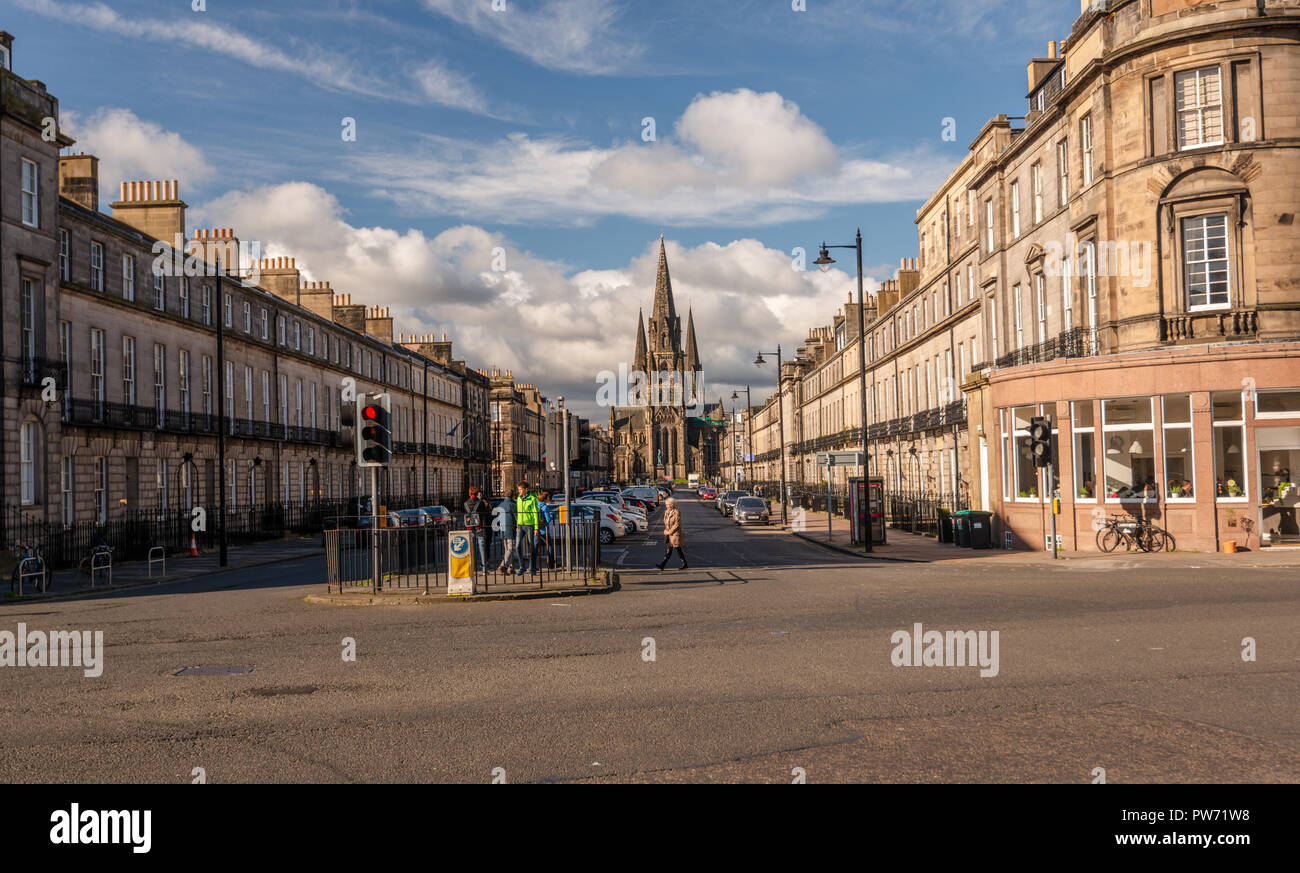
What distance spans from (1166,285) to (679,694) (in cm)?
2040

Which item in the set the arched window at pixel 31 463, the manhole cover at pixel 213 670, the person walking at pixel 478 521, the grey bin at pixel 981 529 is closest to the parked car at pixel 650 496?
the person walking at pixel 478 521

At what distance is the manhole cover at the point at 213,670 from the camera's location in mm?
10016

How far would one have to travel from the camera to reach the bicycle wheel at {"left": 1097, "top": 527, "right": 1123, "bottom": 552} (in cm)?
2394

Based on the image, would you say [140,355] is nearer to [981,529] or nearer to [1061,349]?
[981,529]

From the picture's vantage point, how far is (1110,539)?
24.1 metres

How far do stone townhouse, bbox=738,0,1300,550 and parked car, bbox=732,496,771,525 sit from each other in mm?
18773

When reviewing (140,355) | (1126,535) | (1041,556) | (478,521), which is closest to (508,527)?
(478,521)

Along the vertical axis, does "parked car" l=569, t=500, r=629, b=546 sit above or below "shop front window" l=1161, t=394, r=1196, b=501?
below

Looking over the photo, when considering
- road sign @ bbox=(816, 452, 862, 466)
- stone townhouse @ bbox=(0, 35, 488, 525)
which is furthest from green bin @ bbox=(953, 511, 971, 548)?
stone townhouse @ bbox=(0, 35, 488, 525)

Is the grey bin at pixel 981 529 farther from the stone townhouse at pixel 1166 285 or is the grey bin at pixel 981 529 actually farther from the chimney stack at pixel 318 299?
the chimney stack at pixel 318 299

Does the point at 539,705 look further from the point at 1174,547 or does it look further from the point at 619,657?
the point at 1174,547

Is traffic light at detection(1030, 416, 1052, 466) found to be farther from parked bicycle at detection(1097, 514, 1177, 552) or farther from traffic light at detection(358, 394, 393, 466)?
traffic light at detection(358, 394, 393, 466)
